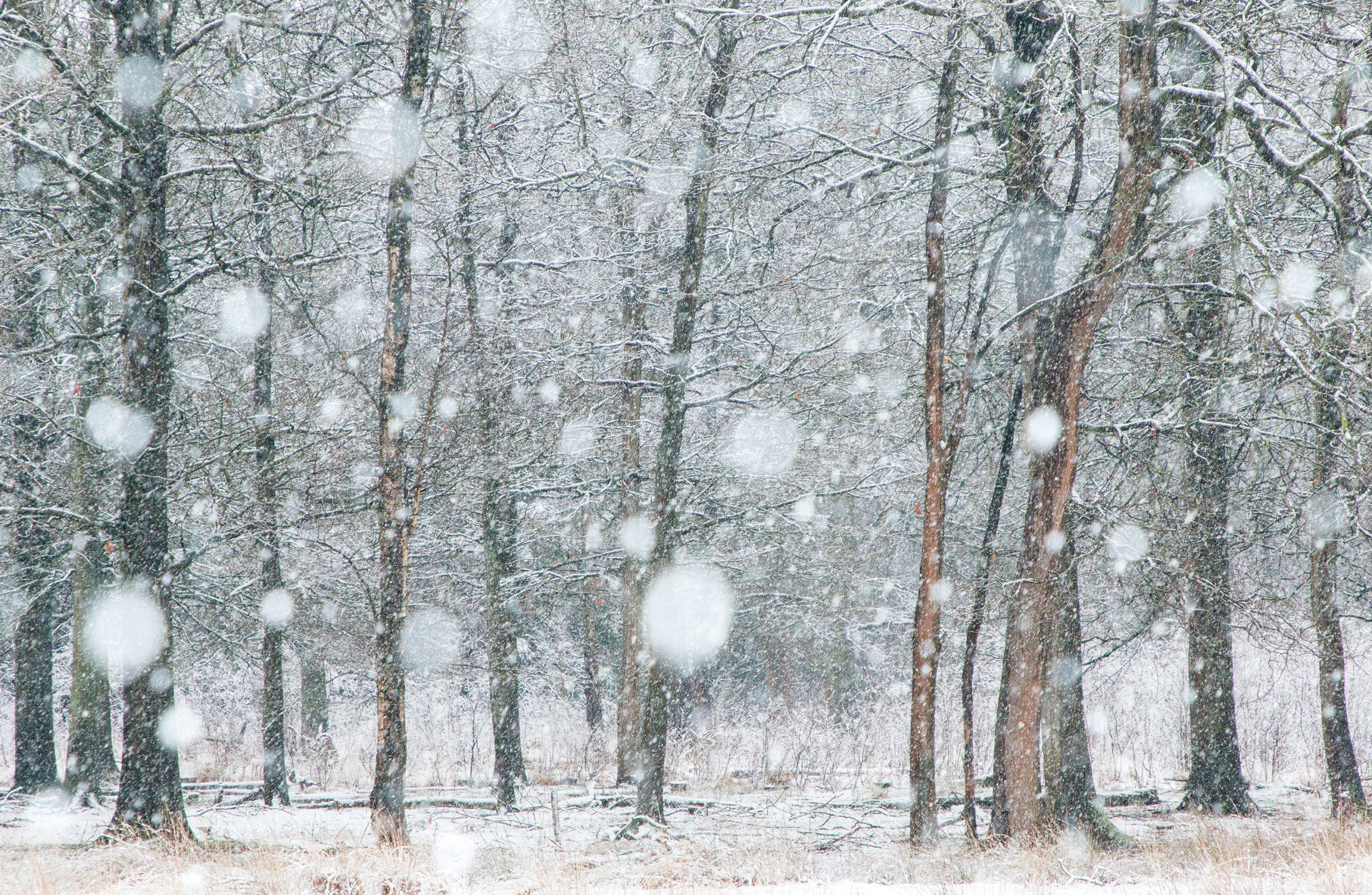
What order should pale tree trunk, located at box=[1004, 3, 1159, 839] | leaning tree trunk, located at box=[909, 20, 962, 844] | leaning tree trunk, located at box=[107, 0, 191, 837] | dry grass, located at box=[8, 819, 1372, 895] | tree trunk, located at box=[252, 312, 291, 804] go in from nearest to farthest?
dry grass, located at box=[8, 819, 1372, 895], pale tree trunk, located at box=[1004, 3, 1159, 839], leaning tree trunk, located at box=[107, 0, 191, 837], leaning tree trunk, located at box=[909, 20, 962, 844], tree trunk, located at box=[252, 312, 291, 804]

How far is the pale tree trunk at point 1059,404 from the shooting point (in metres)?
6.98

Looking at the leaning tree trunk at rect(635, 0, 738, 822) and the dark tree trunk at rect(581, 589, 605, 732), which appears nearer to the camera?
the leaning tree trunk at rect(635, 0, 738, 822)

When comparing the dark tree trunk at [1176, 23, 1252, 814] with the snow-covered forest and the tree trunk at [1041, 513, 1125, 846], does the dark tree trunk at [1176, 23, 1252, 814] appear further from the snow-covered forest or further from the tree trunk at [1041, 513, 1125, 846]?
the tree trunk at [1041, 513, 1125, 846]

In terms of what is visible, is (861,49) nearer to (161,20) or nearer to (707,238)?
(707,238)

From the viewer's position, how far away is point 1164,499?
8.47 meters

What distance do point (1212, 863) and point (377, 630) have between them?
6.45 metres

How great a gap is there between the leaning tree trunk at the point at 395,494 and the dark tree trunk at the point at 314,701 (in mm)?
13376

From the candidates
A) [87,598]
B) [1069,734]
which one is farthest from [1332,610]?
[87,598]

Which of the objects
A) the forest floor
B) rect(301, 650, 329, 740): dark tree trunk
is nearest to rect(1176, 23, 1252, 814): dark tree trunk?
the forest floor

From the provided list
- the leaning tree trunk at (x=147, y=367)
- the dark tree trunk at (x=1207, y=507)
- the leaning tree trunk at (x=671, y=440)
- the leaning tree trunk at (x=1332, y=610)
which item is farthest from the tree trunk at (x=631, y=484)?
the leaning tree trunk at (x=1332, y=610)

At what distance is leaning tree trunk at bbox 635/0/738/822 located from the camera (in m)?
10.5

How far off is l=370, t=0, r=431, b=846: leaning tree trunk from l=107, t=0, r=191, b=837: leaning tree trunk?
1947 millimetres

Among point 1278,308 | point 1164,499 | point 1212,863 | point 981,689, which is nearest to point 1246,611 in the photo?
point 1164,499

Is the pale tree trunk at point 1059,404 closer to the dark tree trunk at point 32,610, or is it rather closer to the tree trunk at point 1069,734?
the tree trunk at point 1069,734
